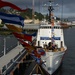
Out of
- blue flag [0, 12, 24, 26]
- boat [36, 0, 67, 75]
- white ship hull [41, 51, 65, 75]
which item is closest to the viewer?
blue flag [0, 12, 24, 26]

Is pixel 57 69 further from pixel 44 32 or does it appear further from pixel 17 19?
pixel 17 19

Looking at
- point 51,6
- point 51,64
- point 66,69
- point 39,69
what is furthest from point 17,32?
point 51,6

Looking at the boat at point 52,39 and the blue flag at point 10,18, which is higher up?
the blue flag at point 10,18

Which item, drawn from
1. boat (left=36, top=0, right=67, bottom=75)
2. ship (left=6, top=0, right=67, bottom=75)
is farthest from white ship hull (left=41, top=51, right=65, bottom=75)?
boat (left=36, top=0, right=67, bottom=75)

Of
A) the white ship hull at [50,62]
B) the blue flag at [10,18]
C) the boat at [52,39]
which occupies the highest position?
the blue flag at [10,18]

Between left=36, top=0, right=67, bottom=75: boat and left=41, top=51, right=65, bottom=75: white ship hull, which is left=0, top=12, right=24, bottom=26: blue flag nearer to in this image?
left=41, top=51, right=65, bottom=75: white ship hull

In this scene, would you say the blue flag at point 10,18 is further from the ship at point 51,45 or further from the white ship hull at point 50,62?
the white ship hull at point 50,62

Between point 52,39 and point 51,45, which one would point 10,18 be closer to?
point 51,45

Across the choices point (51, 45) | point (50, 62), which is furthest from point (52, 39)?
point (50, 62)

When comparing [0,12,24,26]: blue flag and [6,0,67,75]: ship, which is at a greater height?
[0,12,24,26]: blue flag

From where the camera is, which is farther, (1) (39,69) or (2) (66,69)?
(2) (66,69)

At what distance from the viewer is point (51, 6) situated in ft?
199

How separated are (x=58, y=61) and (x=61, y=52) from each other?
2005 millimetres

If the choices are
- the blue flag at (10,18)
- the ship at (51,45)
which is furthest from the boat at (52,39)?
the blue flag at (10,18)
